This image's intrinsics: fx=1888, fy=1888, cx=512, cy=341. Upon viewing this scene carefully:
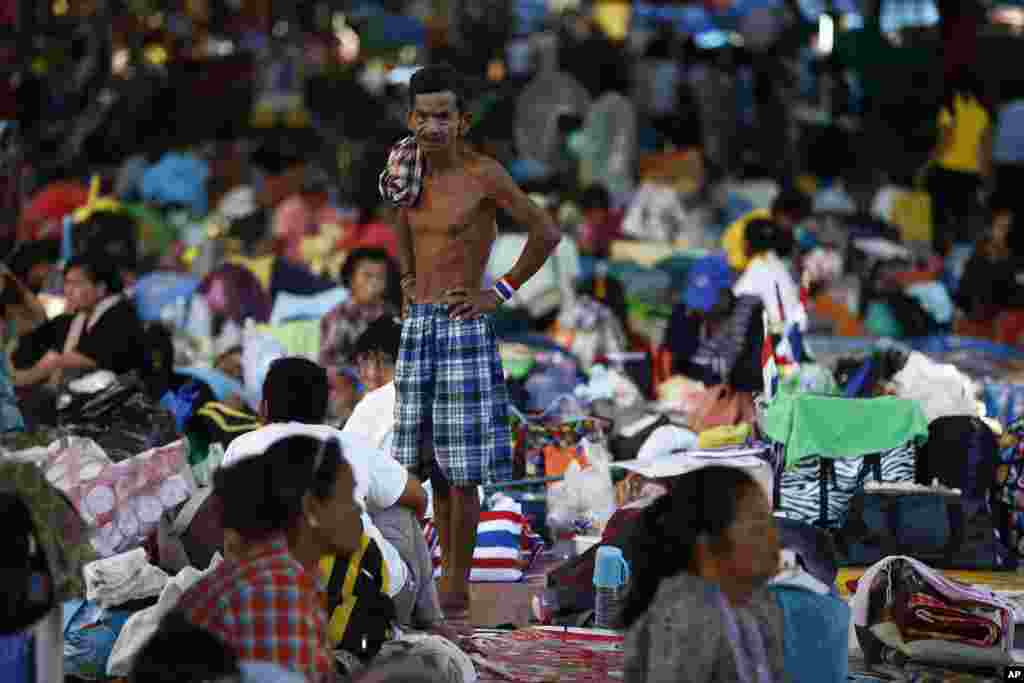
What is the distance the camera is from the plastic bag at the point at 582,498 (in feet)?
26.6

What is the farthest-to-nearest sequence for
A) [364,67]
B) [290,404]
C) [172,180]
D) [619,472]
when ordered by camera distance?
[364,67], [172,180], [619,472], [290,404]

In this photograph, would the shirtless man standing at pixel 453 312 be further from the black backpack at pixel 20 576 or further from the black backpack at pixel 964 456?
the black backpack at pixel 964 456

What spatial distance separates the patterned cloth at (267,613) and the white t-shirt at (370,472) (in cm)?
119

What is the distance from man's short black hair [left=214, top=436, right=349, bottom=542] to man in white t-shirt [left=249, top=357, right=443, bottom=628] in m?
1.04

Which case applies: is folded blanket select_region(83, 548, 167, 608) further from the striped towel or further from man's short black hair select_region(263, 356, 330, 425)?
the striped towel

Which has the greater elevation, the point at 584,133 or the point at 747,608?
the point at 584,133

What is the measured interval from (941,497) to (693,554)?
11.7 ft

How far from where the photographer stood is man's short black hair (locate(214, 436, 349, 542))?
4652 mm

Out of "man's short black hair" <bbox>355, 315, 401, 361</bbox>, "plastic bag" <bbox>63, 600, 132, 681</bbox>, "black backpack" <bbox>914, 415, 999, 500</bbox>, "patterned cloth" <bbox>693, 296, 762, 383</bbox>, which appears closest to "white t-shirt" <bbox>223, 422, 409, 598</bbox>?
"plastic bag" <bbox>63, 600, 132, 681</bbox>

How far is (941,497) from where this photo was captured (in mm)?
8008

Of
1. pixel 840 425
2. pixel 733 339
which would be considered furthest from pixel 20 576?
pixel 733 339

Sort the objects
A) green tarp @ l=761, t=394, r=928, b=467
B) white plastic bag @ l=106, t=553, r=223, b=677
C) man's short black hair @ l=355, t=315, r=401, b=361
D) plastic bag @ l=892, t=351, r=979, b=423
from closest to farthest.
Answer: white plastic bag @ l=106, t=553, r=223, b=677
man's short black hair @ l=355, t=315, r=401, b=361
green tarp @ l=761, t=394, r=928, b=467
plastic bag @ l=892, t=351, r=979, b=423

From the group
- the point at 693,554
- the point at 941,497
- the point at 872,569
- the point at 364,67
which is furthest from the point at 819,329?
the point at 364,67

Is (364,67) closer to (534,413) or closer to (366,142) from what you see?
(366,142)
